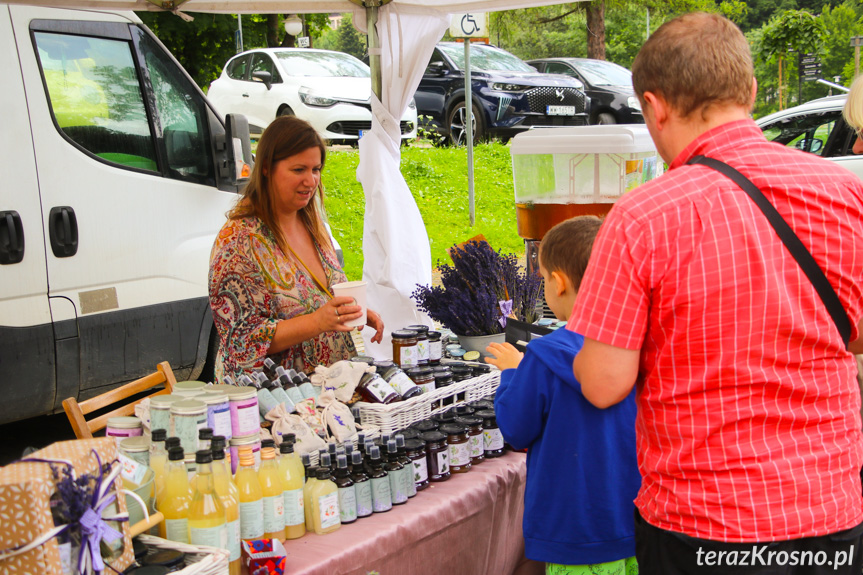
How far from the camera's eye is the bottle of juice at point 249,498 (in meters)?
1.89

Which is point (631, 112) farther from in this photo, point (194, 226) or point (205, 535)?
point (205, 535)

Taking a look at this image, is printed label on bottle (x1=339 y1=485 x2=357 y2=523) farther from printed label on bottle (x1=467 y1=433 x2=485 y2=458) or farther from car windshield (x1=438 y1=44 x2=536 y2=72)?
car windshield (x1=438 y1=44 x2=536 y2=72)

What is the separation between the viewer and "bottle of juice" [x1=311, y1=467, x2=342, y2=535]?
2.07 m

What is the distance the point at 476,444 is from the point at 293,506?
780 mm

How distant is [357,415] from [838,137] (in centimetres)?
742

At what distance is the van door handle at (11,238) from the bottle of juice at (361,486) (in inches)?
97.1

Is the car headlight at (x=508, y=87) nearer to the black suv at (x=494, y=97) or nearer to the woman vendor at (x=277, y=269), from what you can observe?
the black suv at (x=494, y=97)

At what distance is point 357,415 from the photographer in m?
2.48

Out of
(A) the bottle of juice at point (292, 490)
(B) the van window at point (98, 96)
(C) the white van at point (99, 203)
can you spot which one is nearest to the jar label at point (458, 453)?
(A) the bottle of juice at point (292, 490)

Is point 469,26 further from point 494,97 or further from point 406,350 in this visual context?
point 406,350

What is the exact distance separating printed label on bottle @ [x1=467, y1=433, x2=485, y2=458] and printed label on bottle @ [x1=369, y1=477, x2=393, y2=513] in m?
0.43

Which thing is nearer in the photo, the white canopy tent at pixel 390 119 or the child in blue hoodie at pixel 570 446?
the child in blue hoodie at pixel 570 446

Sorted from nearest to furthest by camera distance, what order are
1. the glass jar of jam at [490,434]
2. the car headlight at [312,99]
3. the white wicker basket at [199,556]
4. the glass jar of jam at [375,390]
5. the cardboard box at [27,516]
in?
1. the cardboard box at [27,516]
2. the white wicker basket at [199,556]
3. the glass jar of jam at [375,390]
4. the glass jar of jam at [490,434]
5. the car headlight at [312,99]

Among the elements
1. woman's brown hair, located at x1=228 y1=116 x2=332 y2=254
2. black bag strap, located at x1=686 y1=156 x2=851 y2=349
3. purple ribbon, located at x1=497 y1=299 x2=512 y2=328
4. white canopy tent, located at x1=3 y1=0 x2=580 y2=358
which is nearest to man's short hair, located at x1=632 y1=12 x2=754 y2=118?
black bag strap, located at x1=686 y1=156 x2=851 y2=349
